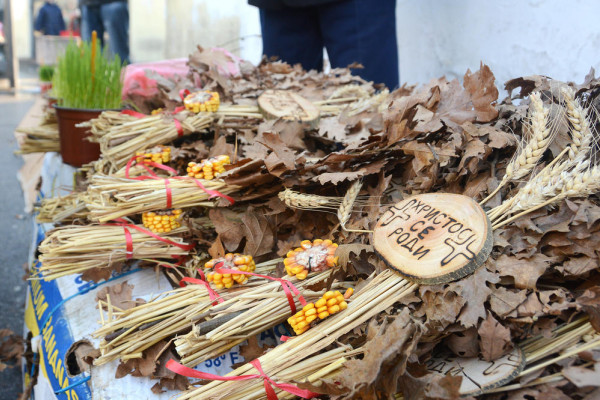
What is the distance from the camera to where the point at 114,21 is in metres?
6.79

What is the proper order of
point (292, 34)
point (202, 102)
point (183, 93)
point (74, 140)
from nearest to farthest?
point (202, 102)
point (183, 93)
point (74, 140)
point (292, 34)

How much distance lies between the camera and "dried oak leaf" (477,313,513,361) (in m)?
0.87

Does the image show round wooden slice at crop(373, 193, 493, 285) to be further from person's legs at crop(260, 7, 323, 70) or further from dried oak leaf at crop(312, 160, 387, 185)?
person's legs at crop(260, 7, 323, 70)

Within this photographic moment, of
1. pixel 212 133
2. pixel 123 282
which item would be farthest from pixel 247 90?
pixel 123 282

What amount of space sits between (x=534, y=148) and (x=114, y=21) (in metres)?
7.05

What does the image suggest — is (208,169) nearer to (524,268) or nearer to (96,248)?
(96,248)

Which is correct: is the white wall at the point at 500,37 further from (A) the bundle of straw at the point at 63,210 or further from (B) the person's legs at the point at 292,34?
(A) the bundle of straw at the point at 63,210

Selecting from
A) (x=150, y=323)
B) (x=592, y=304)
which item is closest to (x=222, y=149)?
(x=150, y=323)

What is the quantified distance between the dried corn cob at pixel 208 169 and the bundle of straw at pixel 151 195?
32 millimetres

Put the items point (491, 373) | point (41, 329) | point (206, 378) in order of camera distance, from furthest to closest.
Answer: point (41, 329)
point (206, 378)
point (491, 373)

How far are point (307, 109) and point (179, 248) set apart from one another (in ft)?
2.42

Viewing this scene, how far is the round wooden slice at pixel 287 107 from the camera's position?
1770 mm

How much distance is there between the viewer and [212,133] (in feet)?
6.26

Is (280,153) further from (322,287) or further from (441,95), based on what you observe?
(441,95)
